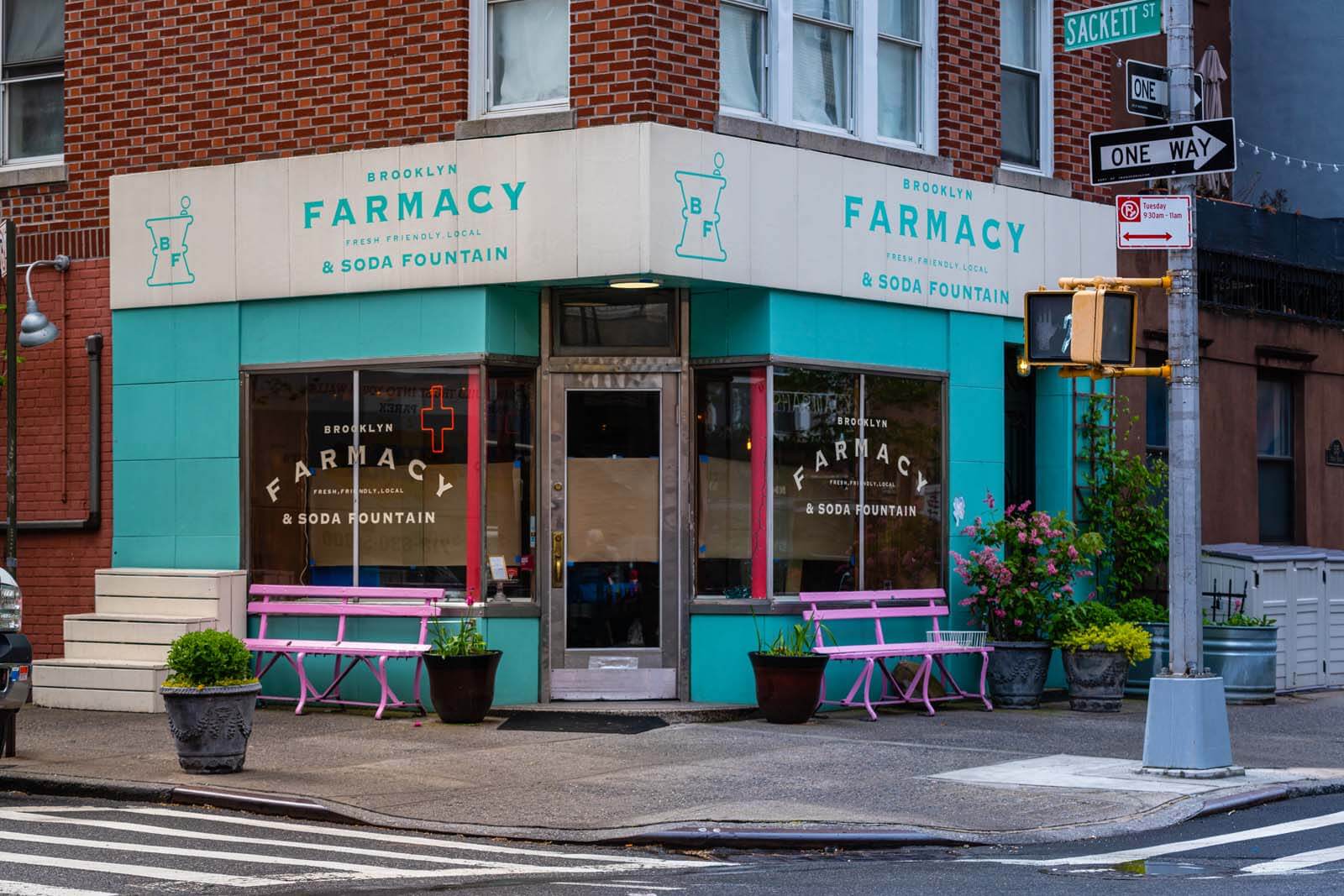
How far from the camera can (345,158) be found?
16.0 metres

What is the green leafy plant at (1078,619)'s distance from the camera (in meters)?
16.4

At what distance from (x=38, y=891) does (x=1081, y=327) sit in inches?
296

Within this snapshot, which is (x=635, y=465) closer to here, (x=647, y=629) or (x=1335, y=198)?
(x=647, y=629)

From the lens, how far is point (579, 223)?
1502 centimetres

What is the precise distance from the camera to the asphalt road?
8531mm

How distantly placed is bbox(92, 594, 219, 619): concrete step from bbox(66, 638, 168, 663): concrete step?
0.37 meters

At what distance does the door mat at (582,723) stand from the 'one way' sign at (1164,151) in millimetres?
5419

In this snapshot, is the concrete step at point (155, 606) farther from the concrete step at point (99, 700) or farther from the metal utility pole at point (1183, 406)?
the metal utility pole at point (1183, 406)

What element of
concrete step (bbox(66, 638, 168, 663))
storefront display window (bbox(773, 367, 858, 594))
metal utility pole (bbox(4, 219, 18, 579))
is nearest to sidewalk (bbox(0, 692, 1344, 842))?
concrete step (bbox(66, 638, 168, 663))

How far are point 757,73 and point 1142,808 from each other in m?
7.62

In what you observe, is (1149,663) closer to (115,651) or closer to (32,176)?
(115,651)

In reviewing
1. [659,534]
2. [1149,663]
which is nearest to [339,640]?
[659,534]

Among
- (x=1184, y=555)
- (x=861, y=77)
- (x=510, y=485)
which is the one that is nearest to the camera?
(x=1184, y=555)

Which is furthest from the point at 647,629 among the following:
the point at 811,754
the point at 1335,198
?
the point at 1335,198
